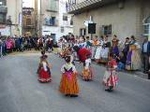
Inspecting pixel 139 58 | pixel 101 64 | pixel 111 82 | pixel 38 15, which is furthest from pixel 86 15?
pixel 38 15

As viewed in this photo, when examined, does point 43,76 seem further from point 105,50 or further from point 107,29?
point 107,29

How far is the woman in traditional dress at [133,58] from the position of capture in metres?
21.8

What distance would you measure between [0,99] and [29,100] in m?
1.04

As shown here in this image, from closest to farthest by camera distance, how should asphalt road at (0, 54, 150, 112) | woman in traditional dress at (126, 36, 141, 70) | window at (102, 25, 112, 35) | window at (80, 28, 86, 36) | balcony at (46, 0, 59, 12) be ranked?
1. asphalt road at (0, 54, 150, 112)
2. woman in traditional dress at (126, 36, 141, 70)
3. window at (102, 25, 112, 35)
4. window at (80, 28, 86, 36)
5. balcony at (46, 0, 59, 12)

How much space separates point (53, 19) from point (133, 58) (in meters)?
48.3

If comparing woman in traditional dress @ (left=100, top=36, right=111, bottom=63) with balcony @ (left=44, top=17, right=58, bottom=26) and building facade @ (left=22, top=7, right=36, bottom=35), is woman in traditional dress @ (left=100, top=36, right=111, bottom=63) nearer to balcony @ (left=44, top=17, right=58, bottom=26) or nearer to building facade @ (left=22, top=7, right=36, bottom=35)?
balcony @ (left=44, top=17, right=58, bottom=26)

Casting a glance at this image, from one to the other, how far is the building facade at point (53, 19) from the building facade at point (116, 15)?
2874 centimetres

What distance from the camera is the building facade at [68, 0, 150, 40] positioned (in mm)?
24266

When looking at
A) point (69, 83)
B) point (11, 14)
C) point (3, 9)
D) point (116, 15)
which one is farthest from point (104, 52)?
point (11, 14)

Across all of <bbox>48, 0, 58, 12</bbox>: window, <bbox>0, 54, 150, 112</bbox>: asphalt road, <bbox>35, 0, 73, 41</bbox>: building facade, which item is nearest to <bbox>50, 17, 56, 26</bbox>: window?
<bbox>35, 0, 73, 41</bbox>: building facade

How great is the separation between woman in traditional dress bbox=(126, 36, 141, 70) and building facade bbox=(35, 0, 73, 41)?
45.4 meters

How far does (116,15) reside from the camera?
2848cm

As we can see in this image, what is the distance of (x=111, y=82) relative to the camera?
48.4 feet

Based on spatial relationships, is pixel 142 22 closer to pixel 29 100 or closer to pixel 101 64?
pixel 101 64
